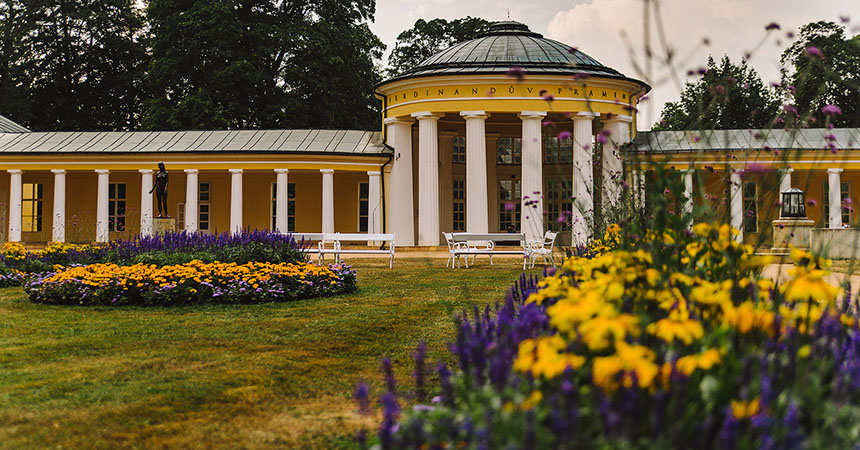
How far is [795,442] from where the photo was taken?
80.0 inches

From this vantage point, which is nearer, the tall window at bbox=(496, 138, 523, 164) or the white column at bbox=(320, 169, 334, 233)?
the white column at bbox=(320, 169, 334, 233)

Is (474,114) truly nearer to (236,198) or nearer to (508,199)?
(508,199)

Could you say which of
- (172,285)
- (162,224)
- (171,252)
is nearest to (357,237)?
(162,224)

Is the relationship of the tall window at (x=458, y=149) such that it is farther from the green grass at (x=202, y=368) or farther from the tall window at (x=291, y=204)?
the green grass at (x=202, y=368)

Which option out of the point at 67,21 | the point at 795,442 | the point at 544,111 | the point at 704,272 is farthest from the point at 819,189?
the point at 67,21

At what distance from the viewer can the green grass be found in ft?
14.0

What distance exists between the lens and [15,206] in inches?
1128

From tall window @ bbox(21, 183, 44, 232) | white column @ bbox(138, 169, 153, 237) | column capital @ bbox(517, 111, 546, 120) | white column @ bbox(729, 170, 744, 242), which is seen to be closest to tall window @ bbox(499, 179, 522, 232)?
column capital @ bbox(517, 111, 546, 120)

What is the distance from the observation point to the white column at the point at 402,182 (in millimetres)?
27328

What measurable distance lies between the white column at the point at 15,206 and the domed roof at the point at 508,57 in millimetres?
15259

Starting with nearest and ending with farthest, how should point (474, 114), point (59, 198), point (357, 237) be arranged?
point (357, 237) < point (474, 114) < point (59, 198)

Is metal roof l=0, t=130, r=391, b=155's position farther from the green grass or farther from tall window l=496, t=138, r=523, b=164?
the green grass

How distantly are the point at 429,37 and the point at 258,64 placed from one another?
10.4m

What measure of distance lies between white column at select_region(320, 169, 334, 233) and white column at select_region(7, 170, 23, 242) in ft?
38.1
